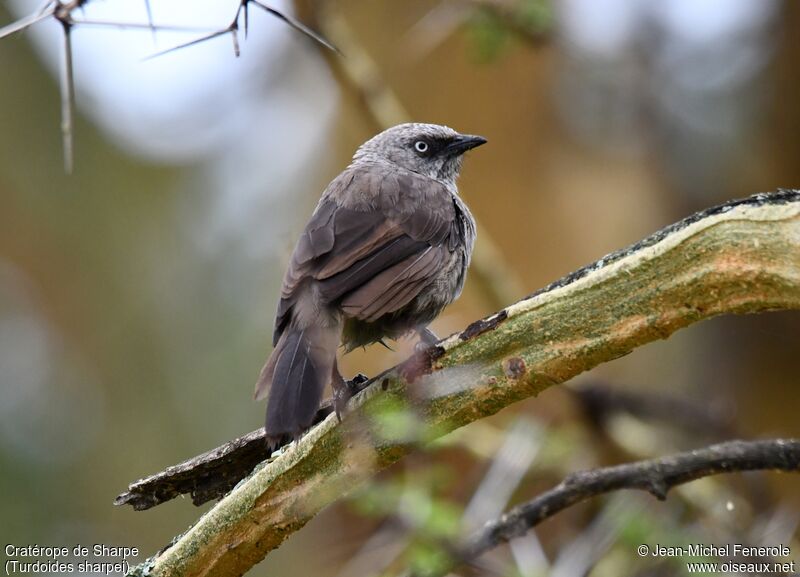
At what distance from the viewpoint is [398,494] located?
167 inches

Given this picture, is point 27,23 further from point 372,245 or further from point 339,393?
point 372,245

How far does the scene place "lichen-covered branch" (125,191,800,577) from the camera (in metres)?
2.27

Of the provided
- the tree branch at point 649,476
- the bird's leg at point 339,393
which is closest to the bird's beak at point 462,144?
the bird's leg at point 339,393

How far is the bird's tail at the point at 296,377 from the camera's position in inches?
123

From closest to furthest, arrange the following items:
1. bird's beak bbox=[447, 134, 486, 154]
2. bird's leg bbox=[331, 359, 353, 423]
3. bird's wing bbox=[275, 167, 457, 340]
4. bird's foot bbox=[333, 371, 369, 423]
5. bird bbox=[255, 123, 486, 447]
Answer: bird's leg bbox=[331, 359, 353, 423] < bird's foot bbox=[333, 371, 369, 423] < bird bbox=[255, 123, 486, 447] < bird's wing bbox=[275, 167, 457, 340] < bird's beak bbox=[447, 134, 486, 154]

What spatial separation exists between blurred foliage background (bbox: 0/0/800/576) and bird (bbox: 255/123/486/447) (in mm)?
247

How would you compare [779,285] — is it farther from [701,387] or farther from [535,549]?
[701,387]

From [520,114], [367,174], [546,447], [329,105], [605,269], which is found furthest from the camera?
[329,105]

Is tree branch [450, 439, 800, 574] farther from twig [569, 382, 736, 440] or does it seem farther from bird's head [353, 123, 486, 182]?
bird's head [353, 123, 486, 182]

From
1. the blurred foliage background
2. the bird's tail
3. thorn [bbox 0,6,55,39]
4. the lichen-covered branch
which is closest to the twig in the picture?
the blurred foliage background

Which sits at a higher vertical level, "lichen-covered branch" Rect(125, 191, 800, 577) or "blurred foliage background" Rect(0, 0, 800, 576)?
"blurred foliage background" Rect(0, 0, 800, 576)

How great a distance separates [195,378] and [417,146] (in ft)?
20.3

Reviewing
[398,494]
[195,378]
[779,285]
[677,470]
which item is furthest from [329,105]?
[779,285]

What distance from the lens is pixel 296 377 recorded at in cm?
341
